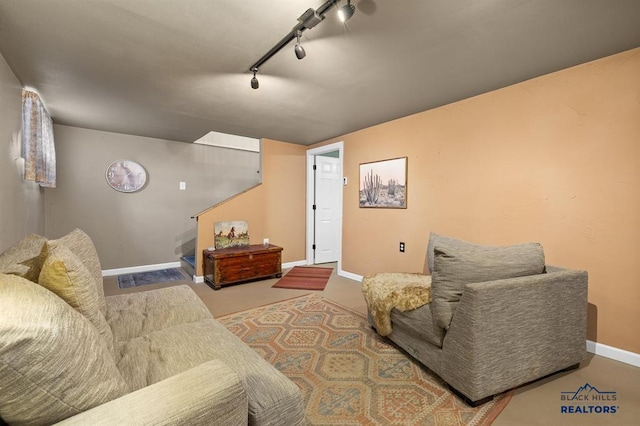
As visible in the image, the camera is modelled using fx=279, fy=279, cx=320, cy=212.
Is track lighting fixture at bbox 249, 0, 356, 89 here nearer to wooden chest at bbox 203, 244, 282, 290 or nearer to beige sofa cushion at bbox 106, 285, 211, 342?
beige sofa cushion at bbox 106, 285, 211, 342

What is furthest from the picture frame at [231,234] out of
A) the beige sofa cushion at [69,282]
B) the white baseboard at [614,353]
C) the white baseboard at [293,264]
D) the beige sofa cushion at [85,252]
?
the white baseboard at [614,353]

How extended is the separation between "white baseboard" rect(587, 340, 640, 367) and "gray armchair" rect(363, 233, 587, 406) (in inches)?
18.9

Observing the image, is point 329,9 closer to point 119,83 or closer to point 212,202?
point 119,83

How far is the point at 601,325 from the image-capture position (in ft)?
7.04

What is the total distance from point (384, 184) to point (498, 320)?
2.38 metres

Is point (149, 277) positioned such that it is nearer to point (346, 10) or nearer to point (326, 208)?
point (326, 208)

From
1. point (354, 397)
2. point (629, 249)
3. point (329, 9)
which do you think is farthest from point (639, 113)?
point (354, 397)

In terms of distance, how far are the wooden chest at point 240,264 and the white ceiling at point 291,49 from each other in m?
1.91

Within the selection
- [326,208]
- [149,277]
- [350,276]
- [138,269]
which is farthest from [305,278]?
[138,269]

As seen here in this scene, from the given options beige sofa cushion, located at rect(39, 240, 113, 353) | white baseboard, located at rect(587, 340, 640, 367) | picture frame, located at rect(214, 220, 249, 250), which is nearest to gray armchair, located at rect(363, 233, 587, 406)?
white baseboard, located at rect(587, 340, 640, 367)

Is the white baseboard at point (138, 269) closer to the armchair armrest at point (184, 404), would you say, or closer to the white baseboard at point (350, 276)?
the white baseboard at point (350, 276)

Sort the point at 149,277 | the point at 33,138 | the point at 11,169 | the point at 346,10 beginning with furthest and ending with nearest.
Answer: the point at 149,277
the point at 33,138
the point at 11,169
the point at 346,10

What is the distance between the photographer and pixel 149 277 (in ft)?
13.9

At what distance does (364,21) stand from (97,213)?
456 centimetres
